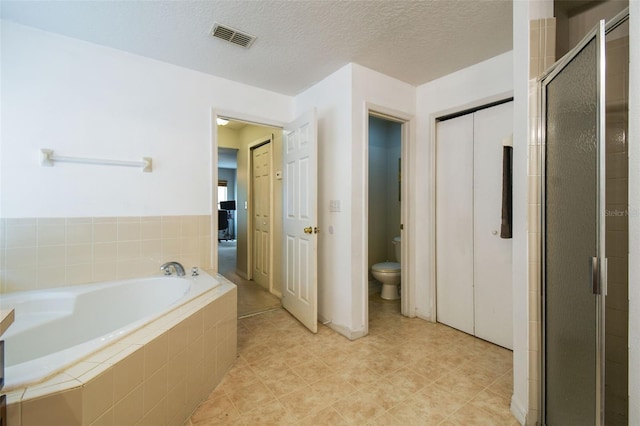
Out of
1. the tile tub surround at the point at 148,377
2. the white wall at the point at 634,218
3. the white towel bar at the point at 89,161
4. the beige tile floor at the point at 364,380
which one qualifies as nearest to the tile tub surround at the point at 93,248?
the white towel bar at the point at 89,161

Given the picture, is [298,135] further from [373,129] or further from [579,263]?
[579,263]

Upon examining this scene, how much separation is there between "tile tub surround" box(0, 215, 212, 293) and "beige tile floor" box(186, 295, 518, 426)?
97 cm

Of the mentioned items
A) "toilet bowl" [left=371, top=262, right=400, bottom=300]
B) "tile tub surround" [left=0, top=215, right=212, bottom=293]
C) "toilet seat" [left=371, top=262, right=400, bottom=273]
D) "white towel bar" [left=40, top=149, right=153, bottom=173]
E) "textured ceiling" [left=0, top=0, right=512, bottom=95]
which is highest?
"textured ceiling" [left=0, top=0, right=512, bottom=95]

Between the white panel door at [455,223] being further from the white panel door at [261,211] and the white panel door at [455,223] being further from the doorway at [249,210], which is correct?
the white panel door at [261,211]

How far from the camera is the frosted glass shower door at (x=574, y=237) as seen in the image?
1009 millimetres

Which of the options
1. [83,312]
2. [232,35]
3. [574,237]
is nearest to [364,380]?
[574,237]

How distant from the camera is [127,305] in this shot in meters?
2.00

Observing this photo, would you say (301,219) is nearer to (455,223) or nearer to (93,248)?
(455,223)

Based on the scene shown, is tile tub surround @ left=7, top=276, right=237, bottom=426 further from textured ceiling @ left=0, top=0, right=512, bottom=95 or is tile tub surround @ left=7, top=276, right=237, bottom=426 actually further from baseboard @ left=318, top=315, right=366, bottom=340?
textured ceiling @ left=0, top=0, right=512, bottom=95

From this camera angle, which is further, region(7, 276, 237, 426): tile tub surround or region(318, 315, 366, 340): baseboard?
region(318, 315, 366, 340): baseboard

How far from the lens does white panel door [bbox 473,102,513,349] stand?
7.14 ft

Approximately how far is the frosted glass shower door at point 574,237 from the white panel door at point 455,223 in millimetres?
1129

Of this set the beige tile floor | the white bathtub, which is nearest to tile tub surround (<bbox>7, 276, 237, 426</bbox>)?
the white bathtub

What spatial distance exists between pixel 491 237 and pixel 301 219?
Result: 1.64 m
